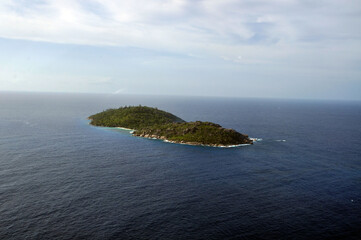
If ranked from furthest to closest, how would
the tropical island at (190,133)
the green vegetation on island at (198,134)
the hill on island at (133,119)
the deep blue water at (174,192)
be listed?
the hill on island at (133,119)
the tropical island at (190,133)
the green vegetation on island at (198,134)
the deep blue water at (174,192)

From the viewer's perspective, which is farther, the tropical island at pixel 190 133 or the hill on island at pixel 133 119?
the hill on island at pixel 133 119

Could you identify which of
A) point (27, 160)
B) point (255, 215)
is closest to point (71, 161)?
point (27, 160)

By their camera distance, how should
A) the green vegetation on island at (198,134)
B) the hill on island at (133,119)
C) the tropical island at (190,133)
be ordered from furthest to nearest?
the hill on island at (133,119) < the tropical island at (190,133) < the green vegetation on island at (198,134)

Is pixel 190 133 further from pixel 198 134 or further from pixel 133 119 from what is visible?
pixel 133 119

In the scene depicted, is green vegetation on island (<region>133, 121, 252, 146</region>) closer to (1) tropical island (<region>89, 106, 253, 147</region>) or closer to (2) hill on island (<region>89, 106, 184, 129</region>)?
(1) tropical island (<region>89, 106, 253, 147</region>)

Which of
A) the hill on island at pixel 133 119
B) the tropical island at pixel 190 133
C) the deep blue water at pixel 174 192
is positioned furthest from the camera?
the hill on island at pixel 133 119

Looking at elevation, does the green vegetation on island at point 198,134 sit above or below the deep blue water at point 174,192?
above

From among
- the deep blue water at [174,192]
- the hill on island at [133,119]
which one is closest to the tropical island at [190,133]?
the hill on island at [133,119]

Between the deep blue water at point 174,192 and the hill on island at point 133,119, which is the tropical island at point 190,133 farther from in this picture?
the deep blue water at point 174,192

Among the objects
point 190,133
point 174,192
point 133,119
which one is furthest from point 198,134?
point 174,192

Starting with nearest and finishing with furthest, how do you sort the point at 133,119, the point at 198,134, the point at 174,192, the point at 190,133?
the point at 174,192
the point at 198,134
the point at 190,133
the point at 133,119

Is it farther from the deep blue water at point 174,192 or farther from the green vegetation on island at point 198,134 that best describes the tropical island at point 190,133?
the deep blue water at point 174,192
